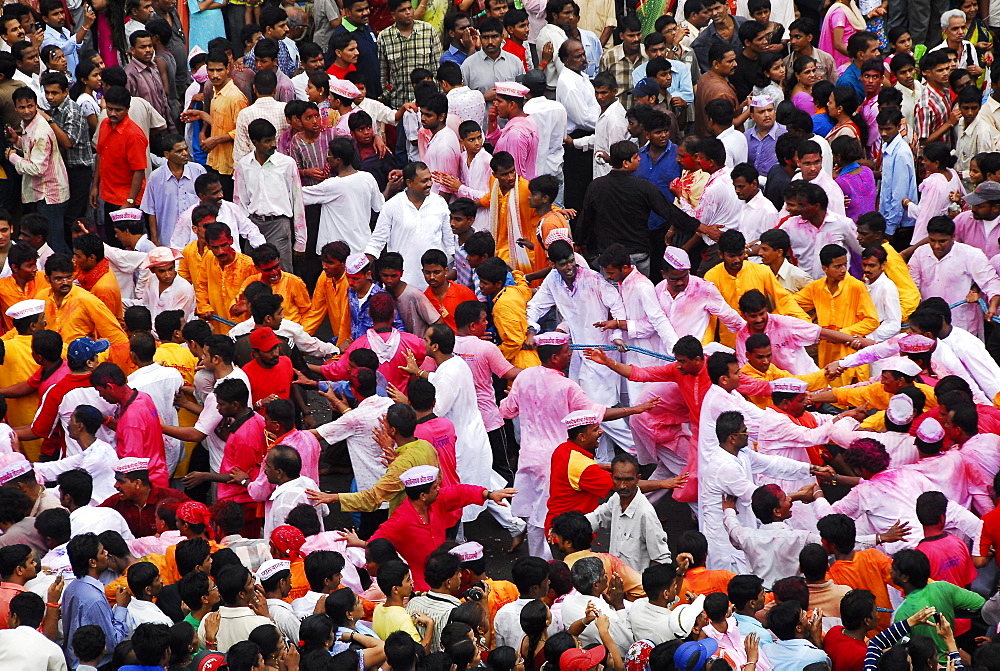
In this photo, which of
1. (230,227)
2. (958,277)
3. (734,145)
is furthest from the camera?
(734,145)

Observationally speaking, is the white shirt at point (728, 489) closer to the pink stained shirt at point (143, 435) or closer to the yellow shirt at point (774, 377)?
the yellow shirt at point (774, 377)

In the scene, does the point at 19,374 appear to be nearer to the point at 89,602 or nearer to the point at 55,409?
the point at 55,409

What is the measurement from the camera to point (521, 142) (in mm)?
12336

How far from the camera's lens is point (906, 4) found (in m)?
15.5

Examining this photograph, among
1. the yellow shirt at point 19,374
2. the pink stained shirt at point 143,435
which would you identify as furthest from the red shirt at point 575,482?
the yellow shirt at point 19,374

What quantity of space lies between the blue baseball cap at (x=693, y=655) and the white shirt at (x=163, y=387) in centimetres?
397

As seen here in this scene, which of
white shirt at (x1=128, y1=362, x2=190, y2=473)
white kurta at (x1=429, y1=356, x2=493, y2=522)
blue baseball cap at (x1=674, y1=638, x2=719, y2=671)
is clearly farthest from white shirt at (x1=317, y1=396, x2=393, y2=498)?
blue baseball cap at (x1=674, y1=638, x2=719, y2=671)

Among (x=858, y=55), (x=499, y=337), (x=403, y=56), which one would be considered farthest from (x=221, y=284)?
(x=858, y=55)

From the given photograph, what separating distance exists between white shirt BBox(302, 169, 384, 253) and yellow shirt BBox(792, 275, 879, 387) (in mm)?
3451

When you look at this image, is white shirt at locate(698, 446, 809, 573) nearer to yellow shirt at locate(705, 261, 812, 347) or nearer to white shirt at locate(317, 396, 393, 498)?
yellow shirt at locate(705, 261, 812, 347)

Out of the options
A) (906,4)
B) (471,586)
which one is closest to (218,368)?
(471,586)

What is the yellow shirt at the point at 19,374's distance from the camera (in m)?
9.95

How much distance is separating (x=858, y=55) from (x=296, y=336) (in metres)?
6.27

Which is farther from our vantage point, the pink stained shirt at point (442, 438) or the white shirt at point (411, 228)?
the white shirt at point (411, 228)
